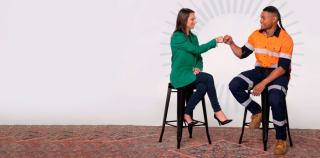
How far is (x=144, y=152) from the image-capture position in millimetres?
3455

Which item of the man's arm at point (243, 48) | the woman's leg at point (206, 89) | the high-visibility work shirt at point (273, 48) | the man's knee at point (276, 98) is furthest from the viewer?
the man's arm at point (243, 48)

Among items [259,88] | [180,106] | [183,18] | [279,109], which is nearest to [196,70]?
[180,106]

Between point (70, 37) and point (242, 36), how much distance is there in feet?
7.90

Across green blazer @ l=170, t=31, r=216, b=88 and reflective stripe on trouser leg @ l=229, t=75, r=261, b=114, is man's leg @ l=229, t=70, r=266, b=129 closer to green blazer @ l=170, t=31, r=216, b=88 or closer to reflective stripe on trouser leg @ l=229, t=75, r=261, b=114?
reflective stripe on trouser leg @ l=229, t=75, r=261, b=114

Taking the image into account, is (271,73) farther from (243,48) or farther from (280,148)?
(280,148)

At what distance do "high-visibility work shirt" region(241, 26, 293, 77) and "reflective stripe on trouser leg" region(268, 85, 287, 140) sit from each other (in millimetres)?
222

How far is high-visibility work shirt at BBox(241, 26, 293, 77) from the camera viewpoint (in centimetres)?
340

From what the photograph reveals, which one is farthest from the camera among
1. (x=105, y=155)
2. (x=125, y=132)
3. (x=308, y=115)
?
(x=308, y=115)

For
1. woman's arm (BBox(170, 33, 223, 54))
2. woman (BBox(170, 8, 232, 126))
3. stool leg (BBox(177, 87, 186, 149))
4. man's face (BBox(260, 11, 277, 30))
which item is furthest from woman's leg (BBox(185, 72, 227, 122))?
man's face (BBox(260, 11, 277, 30))

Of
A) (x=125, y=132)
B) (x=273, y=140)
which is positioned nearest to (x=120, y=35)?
(x=125, y=132)

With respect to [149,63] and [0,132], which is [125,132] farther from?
[0,132]

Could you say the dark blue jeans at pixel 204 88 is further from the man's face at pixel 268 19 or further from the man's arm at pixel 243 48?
the man's face at pixel 268 19

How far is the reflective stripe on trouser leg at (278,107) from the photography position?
329 cm

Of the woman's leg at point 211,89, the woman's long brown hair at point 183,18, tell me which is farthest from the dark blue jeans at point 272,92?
the woman's long brown hair at point 183,18
